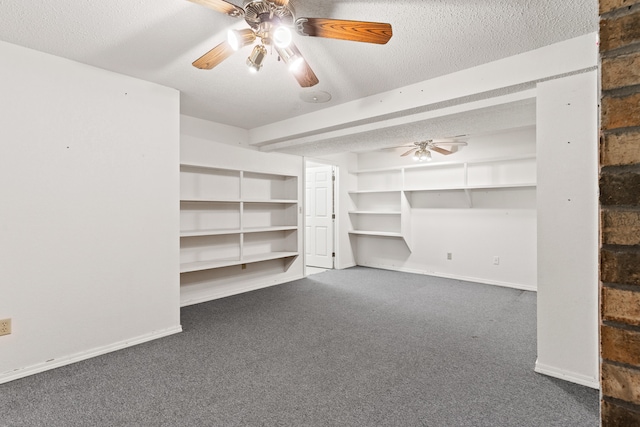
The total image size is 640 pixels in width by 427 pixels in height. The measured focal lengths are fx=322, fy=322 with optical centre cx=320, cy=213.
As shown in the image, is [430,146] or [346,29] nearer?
[346,29]

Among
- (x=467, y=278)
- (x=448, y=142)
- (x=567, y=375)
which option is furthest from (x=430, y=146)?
(x=567, y=375)

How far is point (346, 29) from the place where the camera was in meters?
1.63

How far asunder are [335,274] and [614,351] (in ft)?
16.7

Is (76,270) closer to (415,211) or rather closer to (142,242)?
(142,242)

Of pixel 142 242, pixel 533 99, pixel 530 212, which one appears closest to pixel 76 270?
pixel 142 242

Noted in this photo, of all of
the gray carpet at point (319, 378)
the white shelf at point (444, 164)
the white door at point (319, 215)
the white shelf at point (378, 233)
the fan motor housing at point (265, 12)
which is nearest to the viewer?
the fan motor housing at point (265, 12)

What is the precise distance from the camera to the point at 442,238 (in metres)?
5.36

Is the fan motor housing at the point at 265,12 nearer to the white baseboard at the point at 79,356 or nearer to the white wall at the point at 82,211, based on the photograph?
the white wall at the point at 82,211

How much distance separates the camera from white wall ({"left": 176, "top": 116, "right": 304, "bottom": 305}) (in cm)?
399

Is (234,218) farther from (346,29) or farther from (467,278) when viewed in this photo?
(467,278)

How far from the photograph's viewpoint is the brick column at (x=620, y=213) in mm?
638

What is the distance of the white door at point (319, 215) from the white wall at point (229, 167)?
36.5 inches

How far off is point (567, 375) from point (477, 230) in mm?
3014

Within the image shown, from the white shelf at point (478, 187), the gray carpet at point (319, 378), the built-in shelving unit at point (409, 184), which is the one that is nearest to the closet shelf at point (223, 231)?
the gray carpet at point (319, 378)
